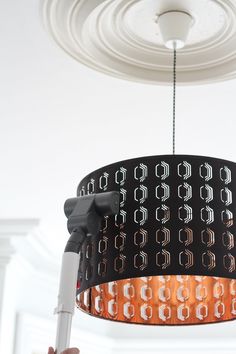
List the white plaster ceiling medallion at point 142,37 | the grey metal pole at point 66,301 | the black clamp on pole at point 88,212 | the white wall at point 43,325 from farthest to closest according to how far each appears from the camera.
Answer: the white wall at point 43,325 < the white plaster ceiling medallion at point 142,37 < the black clamp on pole at point 88,212 < the grey metal pole at point 66,301

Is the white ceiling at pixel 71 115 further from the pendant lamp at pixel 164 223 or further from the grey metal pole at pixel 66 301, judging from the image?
the grey metal pole at pixel 66 301

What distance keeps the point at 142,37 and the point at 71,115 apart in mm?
603

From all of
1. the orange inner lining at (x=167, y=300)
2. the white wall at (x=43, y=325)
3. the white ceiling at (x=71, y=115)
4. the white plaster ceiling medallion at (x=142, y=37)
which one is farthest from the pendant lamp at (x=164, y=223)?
the white wall at (x=43, y=325)

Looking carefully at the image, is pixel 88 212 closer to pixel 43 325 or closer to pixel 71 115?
pixel 71 115

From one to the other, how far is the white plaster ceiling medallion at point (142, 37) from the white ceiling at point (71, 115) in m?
0.07

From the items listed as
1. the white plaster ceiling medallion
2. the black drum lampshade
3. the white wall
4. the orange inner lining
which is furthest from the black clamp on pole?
the white wall

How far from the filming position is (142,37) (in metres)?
1.94

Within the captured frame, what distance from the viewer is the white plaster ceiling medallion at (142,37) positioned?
180 cm

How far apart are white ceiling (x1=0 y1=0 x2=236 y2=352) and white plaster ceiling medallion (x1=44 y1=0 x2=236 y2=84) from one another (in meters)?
0.07

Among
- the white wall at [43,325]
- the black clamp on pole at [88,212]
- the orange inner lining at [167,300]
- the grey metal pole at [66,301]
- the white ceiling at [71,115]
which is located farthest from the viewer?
the white wall at [43,325]

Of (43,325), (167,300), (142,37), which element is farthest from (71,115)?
(43,325)

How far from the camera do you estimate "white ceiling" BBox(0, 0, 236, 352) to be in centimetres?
210

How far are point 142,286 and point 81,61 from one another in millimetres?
819

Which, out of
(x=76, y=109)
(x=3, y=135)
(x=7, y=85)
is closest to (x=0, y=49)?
(x=7, y=85)
